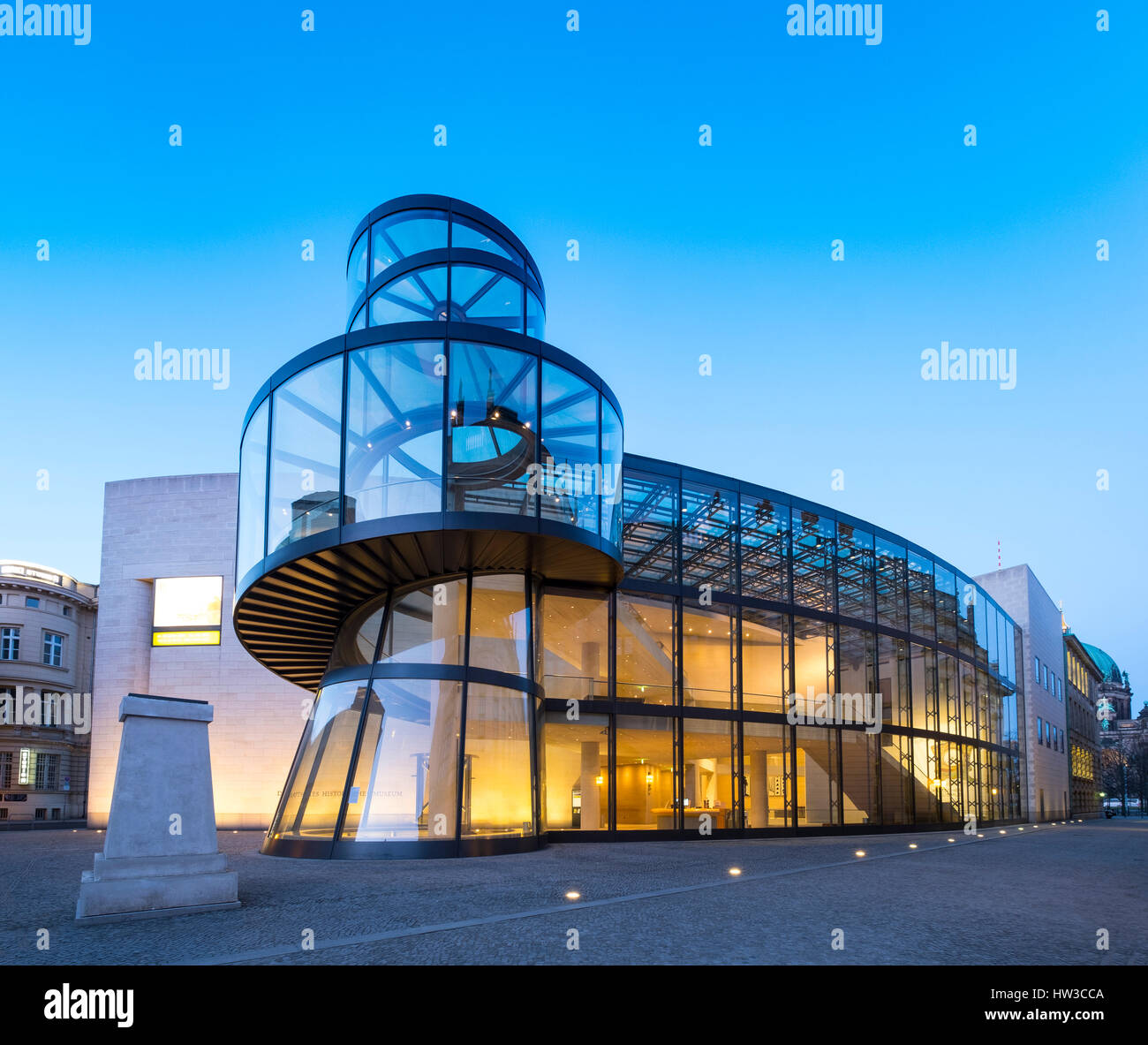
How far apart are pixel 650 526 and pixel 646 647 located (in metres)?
3.33

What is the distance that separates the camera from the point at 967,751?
38031mm

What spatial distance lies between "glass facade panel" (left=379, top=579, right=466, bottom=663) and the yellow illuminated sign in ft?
55.6

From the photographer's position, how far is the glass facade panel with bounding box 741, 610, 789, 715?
25.7 metres

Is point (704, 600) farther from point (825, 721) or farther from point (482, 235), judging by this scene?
point (482, 235)

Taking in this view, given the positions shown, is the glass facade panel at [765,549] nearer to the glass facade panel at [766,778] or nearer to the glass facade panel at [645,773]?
the glass facade panel at [766,778]

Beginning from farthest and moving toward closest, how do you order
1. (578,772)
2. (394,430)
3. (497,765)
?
(578,772), (497,765), (394,430)

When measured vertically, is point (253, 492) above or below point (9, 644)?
above

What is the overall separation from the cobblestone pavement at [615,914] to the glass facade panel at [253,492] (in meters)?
5.85

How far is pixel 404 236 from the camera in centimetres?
1919

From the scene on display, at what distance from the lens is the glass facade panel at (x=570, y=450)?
16.7m

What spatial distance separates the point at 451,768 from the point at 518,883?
4.69m

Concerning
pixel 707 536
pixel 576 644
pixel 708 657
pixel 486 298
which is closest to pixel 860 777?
pixel 708 657

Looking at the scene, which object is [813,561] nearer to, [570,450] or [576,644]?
[576,644]
